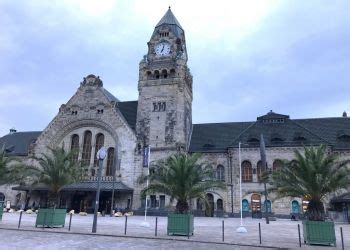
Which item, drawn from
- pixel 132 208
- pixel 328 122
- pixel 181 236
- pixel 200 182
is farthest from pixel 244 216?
pixel 181 236

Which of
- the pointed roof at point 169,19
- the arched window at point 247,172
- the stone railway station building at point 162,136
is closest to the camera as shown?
the stone railway station building at point 162,136

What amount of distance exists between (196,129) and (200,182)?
31181 millimetres

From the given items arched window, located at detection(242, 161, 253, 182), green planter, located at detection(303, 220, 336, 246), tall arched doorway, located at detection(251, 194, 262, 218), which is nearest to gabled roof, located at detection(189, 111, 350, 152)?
arched window, located at detection(242, 161, 253, 182)

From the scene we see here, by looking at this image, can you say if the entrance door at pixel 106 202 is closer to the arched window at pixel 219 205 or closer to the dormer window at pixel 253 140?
the arched window at pixel 219 205

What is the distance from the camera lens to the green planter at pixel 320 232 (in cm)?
1627

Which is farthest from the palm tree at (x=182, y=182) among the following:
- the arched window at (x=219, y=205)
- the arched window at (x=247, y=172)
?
the arched window at (x=247, y=172)

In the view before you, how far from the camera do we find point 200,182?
2328cm

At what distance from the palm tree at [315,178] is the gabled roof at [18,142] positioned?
150ft

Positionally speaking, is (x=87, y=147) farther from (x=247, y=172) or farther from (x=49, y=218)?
(x=49, y=218)

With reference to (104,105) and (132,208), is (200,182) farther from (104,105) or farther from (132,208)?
(104,105)

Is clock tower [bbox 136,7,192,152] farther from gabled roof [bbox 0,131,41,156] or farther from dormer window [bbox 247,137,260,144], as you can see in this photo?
gabled roof [bbox 0,131,41,156]

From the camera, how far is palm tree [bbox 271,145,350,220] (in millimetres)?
18297

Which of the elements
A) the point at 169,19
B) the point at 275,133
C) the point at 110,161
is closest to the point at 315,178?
the point at 275,133

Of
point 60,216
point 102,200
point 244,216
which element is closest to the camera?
point 60,216
